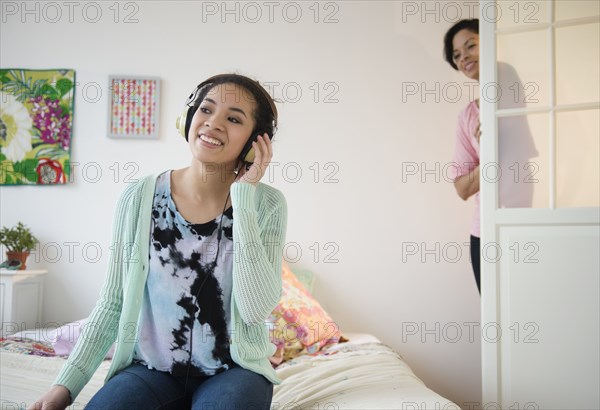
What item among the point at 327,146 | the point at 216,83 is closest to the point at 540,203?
the point at 327,146

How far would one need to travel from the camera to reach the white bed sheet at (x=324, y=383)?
1.60m

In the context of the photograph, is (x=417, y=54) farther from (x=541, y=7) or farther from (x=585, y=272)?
(x=585, y=272)

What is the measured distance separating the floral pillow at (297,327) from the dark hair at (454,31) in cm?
136

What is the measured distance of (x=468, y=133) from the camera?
8.00 ft

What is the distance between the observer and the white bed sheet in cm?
160

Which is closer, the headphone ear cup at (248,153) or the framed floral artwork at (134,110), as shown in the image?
the headphone ear cup at (248,153)

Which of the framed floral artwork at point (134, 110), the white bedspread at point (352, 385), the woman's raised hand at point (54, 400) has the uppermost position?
the framed floral artwork at point (134, 110)

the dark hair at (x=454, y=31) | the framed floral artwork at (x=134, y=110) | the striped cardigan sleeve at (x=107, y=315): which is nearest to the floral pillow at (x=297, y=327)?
the striped cardigan sleeve at (x=107, y=315)

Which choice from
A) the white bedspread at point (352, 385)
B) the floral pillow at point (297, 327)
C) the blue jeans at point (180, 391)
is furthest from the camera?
the floral pillow at point (297, 327)

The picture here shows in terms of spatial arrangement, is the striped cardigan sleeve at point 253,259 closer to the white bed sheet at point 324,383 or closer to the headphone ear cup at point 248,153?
the headphone ear cup at point 248,153

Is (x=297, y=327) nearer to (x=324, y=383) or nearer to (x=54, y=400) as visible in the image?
(x=324, y=383)

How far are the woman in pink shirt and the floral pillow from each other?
2.26 feet

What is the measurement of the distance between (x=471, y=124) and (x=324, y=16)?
1154 millimetres

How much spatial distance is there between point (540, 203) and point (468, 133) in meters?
0.47
